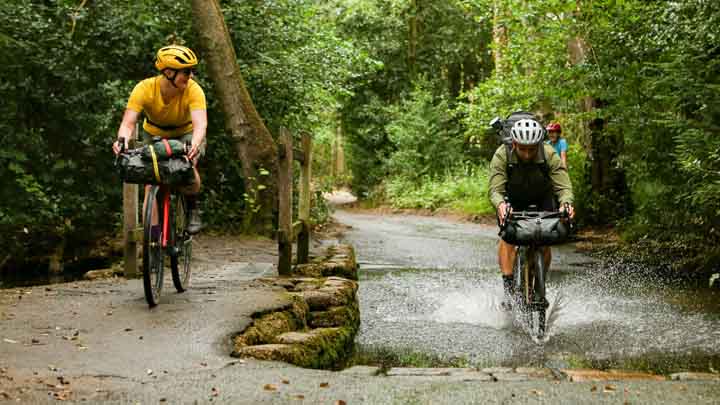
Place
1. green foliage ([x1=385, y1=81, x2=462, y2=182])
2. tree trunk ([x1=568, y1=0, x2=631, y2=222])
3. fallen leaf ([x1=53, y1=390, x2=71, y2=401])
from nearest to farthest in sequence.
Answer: fallen leaf ([x1=53, y1=390, x2=71, y2=401])
tree trunk ([x1=568, y1=0, x2=631, y2=222])
green foliage ([x1=385, y1=81, x2=462, y2=182])

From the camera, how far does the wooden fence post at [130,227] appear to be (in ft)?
29.5

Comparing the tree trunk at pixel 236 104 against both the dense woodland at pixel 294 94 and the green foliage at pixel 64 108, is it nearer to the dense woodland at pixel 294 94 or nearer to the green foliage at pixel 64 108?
the dense woodland at pixel 294 94

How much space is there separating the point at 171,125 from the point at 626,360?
424 cm

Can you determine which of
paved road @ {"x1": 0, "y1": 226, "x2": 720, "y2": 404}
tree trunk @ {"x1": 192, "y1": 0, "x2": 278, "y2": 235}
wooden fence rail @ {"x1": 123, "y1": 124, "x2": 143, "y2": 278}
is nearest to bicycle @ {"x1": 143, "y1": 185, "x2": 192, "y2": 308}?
paved road @ {"x1": 0, "y1": 226, "x2": 720, "y2": 404}

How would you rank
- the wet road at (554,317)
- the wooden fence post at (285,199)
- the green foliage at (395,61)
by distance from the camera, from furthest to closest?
the green foliage at (395,61)
the wooden fence post at (285,199)
the wet road at (554,317)

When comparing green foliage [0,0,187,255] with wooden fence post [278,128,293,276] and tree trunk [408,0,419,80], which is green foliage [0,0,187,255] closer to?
wooden fence post [278,128,293,276]

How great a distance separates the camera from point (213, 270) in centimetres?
1056

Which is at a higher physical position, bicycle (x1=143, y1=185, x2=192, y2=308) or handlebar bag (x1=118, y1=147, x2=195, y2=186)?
handlebar bag (x1=118, y1=147, x2=195, y2=186)

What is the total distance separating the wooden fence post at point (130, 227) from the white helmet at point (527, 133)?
13.2 ft

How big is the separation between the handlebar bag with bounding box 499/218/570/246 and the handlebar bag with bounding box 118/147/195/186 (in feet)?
9.28

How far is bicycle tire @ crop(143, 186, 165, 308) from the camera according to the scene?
22.2 ft

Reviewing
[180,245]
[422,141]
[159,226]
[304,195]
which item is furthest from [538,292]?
[422,141]

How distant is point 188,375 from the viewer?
493 centimetres

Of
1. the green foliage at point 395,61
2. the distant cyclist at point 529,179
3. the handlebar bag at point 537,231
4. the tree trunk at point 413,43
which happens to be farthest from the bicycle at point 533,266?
the tree trunk at point 413,43
